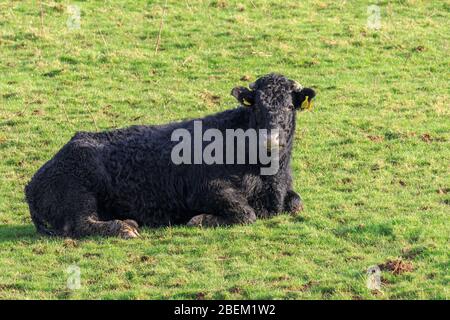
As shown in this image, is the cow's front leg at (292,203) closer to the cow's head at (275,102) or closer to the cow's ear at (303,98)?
the cow's head at (275,102)

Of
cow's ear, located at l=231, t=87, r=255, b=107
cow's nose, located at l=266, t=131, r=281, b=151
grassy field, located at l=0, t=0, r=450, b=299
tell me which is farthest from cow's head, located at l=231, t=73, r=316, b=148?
grassy field, located at l=0, t=0, r=450, b=299

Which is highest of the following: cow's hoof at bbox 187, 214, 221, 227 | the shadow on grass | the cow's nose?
the cow's nose

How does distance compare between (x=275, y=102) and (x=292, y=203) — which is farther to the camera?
(x=292, y=203)

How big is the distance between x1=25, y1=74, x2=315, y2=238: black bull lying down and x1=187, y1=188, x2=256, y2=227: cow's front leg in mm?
15

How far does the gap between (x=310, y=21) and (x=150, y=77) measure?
18.9 ft

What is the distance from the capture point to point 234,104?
23.3 m

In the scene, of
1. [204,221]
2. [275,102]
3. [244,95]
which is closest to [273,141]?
[275,102]

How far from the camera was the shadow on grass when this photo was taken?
53.2 feet

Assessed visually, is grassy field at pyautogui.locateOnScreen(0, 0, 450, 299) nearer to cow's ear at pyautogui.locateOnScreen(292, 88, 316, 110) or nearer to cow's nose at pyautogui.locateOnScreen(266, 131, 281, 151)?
cow's nose at pyautogui.locateOnScreen(266, 131, 281, 151)

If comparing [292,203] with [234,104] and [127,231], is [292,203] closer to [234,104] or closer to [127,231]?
[127,231]

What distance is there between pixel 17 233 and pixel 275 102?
4513 millimetres

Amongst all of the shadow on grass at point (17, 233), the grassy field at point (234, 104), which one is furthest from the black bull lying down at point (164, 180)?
the grassy field at point (234, 104)

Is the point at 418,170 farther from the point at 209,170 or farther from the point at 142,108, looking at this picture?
the point at 142,108

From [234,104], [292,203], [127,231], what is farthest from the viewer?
[234,104]
